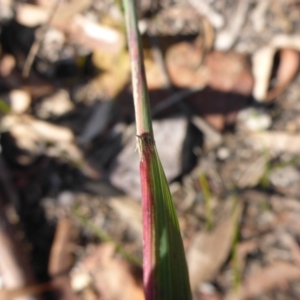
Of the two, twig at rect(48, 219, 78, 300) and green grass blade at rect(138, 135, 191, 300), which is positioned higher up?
green grass blade at rect(138, 135, 191, 300)

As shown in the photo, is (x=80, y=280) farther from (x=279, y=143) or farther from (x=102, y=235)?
(x=279, y=143)

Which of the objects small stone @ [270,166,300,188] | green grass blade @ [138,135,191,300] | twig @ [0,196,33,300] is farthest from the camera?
small stone @ [270,166,300,188]

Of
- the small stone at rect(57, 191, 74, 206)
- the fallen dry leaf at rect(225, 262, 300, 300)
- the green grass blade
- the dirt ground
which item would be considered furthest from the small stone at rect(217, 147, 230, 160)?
the green grass blade

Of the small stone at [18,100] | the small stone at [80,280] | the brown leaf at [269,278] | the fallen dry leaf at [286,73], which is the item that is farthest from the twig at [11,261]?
the fallen dry leaf at [286,73]

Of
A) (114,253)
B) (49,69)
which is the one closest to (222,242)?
(114,253)

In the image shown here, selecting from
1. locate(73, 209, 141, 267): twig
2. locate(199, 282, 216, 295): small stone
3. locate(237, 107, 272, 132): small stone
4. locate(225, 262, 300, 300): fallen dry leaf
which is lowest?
locate(225, 262, 300, 300): fallen dry leaf

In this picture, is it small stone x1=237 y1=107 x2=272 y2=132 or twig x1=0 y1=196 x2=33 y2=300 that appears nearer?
twig x1=0 y1=196 x2=33 y2=300

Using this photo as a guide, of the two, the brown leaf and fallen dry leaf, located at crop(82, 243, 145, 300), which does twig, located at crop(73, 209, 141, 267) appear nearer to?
fallen dry leaf, located at crop(82, 243, 145, 300)

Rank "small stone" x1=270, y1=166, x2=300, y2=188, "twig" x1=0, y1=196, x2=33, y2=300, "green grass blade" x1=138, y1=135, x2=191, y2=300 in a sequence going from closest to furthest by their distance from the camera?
"green grass blade" x1=138, y1=135, x2=191, y2=300
"twig" x1=0, y1=196, x2=33, y2=300
"small stone" x1=270, y1=166, x2=300, y2=188

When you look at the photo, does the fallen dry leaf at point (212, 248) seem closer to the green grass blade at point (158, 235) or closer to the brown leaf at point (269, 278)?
the brown leaf at point (269, 278)
